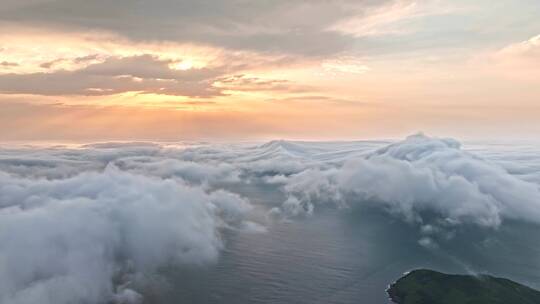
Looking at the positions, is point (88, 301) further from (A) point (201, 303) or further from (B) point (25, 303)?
(A) point (201, 303)

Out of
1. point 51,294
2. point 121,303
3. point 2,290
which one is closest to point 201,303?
point 121,303

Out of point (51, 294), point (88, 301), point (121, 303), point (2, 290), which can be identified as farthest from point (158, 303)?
point (2, 290)

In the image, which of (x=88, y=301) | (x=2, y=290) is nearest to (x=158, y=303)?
(x=88, y=301)

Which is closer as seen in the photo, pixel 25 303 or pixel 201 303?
pixel 25 303

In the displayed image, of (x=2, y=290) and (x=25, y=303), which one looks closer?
(x=25, y=303)

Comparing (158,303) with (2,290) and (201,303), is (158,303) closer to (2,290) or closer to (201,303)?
(201,303)

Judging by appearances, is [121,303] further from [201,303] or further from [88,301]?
[201,303]
